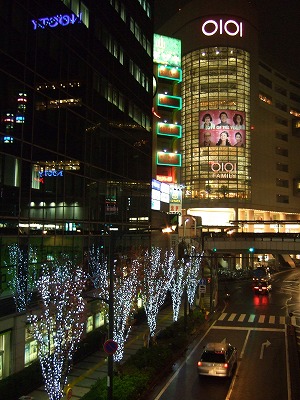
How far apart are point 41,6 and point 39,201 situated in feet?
36.1

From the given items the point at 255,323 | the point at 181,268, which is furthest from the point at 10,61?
the point at 255,323

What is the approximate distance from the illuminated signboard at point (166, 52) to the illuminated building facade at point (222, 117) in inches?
1413

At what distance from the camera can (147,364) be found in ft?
73.7

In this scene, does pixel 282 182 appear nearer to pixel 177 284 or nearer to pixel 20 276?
pixel 177 284

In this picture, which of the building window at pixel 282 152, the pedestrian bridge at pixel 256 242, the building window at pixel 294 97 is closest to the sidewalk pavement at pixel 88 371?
the pedestrian bridge at pixel 256 242

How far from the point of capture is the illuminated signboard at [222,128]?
3743 inches

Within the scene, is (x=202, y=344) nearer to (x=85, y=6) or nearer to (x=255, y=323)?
(x=255, y=323)

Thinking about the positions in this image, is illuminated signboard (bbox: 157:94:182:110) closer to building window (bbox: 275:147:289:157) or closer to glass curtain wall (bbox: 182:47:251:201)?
glass curtain wall (bbox: 182:47:251:201)

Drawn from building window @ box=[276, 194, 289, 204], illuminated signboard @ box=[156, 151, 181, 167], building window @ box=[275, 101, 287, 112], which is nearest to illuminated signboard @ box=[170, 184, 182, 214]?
illuminated signboard @ box=[156, 151, 181, 167]

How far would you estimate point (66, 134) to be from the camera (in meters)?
26.2

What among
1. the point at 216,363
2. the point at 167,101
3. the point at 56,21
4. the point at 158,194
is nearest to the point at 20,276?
the point at 216,363

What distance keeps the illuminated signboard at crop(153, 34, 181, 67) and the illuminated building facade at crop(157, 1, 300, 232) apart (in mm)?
35892

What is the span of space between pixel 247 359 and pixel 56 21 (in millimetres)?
24071

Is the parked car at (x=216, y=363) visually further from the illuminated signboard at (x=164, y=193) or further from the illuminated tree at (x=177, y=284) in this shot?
the illuminated signboard at (x=164, y=193)
